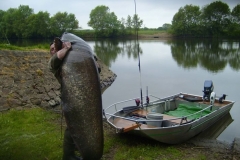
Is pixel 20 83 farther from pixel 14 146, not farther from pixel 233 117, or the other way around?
pixel 233 117

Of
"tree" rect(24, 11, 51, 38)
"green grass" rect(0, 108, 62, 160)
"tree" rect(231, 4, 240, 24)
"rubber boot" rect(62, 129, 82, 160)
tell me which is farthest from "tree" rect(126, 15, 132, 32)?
"rubber boot" rect(62, 129, 82, 160)

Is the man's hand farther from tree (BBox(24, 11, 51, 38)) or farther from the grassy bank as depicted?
tree (BBox(24, 11, 51, 38))

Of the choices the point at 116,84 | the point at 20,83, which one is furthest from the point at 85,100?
the point at 116,84

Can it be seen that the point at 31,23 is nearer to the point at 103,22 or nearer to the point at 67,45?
the point at 103,22

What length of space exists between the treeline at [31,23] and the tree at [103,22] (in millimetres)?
14966

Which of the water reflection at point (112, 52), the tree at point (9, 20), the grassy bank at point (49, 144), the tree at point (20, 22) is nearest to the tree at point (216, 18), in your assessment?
the water reflection at point (112, 52)

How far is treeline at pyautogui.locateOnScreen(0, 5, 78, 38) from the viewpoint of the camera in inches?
2699

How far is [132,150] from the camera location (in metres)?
6.70

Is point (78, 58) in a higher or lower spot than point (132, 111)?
higher

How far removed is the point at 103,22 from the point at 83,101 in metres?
85.8

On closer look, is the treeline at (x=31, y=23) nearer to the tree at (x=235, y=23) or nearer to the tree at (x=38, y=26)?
the tree at (x=38, y=26)

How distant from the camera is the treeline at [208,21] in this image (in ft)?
259

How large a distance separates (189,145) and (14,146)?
4.96 meters

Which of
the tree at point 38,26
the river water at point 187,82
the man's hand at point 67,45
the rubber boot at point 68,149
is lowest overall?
the river water at point 187,82
